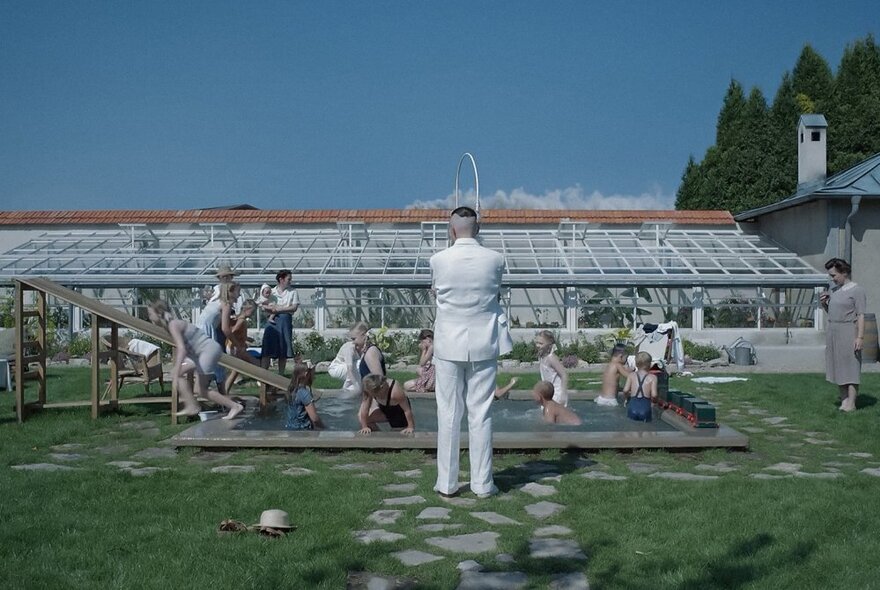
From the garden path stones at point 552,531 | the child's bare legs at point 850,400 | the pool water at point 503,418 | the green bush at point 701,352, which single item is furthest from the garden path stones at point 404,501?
the green bush at point 701,352

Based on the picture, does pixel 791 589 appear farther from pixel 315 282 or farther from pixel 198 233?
pixel 198 233

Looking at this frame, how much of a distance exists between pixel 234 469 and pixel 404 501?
1.90 m

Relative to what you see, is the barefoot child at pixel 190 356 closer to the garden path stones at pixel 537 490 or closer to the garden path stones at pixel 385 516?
the garden path stones at pixel 385 516

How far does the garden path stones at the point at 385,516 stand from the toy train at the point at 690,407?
3965 millimetres

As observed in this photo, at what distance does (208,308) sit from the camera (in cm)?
1096

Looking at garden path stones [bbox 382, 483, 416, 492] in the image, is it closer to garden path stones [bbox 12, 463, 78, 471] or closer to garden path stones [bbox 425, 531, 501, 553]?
garden path stones [bbox 425, 531, 501, 553]

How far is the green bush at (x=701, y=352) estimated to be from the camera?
57.9 feet

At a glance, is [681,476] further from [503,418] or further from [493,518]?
[503,418]

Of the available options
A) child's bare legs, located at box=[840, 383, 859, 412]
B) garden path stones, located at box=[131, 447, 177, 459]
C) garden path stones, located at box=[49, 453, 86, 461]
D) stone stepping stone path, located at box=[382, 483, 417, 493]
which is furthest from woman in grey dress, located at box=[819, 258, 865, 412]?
garden path stones, located at box=[49, 453, 86, 461]

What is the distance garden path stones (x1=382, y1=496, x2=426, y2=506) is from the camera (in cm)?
608

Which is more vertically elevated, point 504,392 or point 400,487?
point 504,392

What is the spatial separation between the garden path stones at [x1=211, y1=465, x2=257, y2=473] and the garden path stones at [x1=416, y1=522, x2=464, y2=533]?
87.9 inches

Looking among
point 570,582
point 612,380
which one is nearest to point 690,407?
point 612,380

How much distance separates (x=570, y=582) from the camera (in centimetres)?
436
